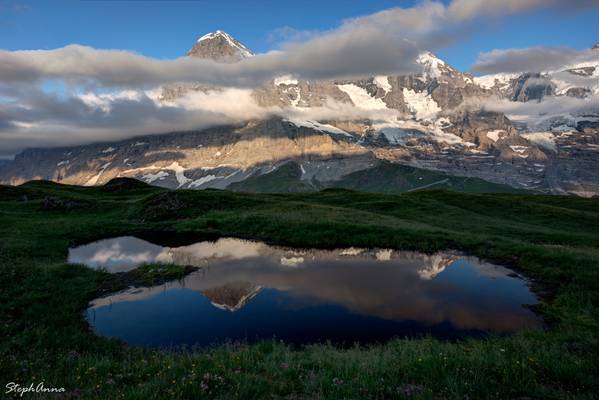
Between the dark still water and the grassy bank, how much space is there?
6.21ft

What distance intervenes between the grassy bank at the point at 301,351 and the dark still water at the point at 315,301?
1892 millimetres

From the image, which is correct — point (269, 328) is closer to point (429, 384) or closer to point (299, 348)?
point (299, 348)

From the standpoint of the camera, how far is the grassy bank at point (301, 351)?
9.73 meters

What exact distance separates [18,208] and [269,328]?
205 feet

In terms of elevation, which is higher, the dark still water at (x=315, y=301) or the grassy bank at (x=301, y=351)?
the grassy bank at (x=301, y=351)

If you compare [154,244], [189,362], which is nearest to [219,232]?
[154,244]

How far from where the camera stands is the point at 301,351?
47.7 ft

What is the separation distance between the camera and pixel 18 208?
6044 centimetres
